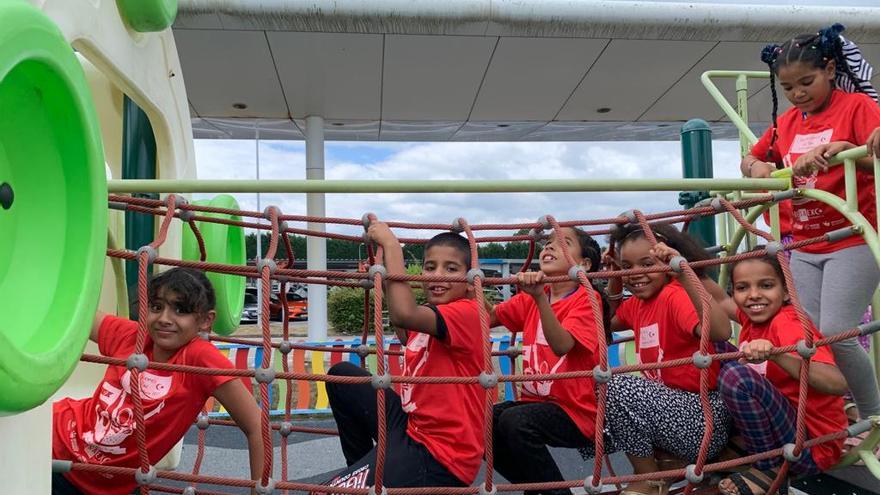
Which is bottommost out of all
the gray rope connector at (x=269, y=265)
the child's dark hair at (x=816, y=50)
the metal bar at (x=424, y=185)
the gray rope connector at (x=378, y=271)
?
the gray rope connector at (x=378, y=271)

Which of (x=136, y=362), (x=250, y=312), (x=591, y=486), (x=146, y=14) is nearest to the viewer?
(x=136, y=362)

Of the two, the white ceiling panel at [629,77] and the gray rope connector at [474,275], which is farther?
the white ceiling panel at [629,77]

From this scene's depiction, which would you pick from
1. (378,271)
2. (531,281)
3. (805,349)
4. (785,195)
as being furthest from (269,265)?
(785,195)

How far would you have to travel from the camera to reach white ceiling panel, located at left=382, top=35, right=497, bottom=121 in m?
5.29

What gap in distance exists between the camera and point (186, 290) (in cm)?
182

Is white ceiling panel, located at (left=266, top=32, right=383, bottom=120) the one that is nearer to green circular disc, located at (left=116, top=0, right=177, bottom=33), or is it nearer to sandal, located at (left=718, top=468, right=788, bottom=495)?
green circular disc, located at (left=116, top=0, right=177, bottom=33)

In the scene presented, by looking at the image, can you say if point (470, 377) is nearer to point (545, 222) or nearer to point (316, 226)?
point (545, 222)

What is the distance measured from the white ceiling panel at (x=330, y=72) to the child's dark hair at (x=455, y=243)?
138 inches

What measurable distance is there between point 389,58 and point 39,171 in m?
4.43

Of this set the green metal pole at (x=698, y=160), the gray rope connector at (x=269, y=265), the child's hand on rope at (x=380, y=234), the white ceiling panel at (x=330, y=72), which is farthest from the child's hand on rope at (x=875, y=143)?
the white ceiling panel at (x=330, y=72)

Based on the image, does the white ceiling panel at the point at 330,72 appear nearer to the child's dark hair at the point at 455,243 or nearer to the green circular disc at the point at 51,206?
the child's dark hair at the point at 455,243

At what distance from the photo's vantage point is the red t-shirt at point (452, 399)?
68.4 inches

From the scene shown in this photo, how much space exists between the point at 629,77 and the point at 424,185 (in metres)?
4.83

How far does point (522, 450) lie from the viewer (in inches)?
71.2
